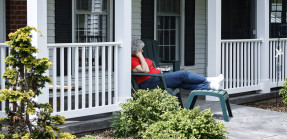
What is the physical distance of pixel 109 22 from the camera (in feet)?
27.8

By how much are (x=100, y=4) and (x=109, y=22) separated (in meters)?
0.35

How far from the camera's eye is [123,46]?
6145 millimetres

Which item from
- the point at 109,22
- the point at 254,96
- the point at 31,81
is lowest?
the point at 254,96

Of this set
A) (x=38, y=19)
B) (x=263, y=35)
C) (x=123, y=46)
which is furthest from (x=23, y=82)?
(x=263, y=35)

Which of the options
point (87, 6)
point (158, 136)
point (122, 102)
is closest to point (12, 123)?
point (158, 136)

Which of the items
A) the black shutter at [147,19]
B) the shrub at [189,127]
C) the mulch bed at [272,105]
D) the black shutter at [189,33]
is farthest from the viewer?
the black shutter at [189,33]

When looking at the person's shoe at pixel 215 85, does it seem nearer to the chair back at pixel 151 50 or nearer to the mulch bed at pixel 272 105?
the chair back at pixel 151 50

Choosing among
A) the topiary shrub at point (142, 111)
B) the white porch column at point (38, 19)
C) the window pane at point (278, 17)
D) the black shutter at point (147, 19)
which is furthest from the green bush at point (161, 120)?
the window pane at point (278, 17)

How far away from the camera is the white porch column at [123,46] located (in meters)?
6.14

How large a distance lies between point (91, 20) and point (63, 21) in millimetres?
705

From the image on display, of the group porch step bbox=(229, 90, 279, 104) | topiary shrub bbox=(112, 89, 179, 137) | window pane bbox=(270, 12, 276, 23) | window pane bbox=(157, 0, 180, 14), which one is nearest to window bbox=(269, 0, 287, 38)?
window pane bbox=(270, 12, 276, 23)

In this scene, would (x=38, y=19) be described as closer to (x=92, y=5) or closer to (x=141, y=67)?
(x=141, y=67)

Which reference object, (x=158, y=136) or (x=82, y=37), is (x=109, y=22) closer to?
(x=82, y=37)

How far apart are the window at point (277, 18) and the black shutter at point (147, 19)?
3977 mm
